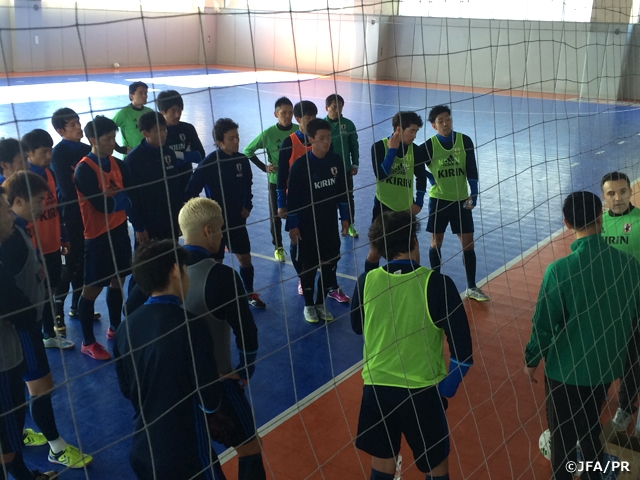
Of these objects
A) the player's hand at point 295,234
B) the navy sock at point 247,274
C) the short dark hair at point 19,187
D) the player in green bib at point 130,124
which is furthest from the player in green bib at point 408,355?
the player in green bib at point 130,124

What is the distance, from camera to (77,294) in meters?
4.89

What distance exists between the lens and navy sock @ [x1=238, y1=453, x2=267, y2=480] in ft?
8.89

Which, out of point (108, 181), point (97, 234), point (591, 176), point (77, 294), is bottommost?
point (591, 176)

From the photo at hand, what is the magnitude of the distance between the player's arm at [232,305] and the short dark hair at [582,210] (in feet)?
4.82

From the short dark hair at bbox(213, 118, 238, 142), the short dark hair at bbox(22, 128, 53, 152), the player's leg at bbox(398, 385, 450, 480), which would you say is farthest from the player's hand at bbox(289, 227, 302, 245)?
the player's leg at bbox(398, 385, 450, 480)

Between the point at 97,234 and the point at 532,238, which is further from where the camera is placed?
the point at 532,238

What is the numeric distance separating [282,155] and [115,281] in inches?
61.3

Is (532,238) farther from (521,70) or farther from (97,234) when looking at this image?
(521,70)

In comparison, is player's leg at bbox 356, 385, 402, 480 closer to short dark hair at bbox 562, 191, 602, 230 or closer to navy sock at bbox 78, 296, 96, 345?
short dark hair at bbox 562, 191, 602, 230

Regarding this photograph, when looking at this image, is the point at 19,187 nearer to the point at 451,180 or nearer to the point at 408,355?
the point at 408,355

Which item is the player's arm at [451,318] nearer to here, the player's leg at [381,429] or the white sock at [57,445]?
the player's leg at [381,429]

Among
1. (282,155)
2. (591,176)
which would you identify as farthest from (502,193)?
(282,155)

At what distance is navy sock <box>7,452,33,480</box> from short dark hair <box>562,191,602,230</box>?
2633 mm

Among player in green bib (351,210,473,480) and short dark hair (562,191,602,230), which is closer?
player in green bib (351,210,473,480)
